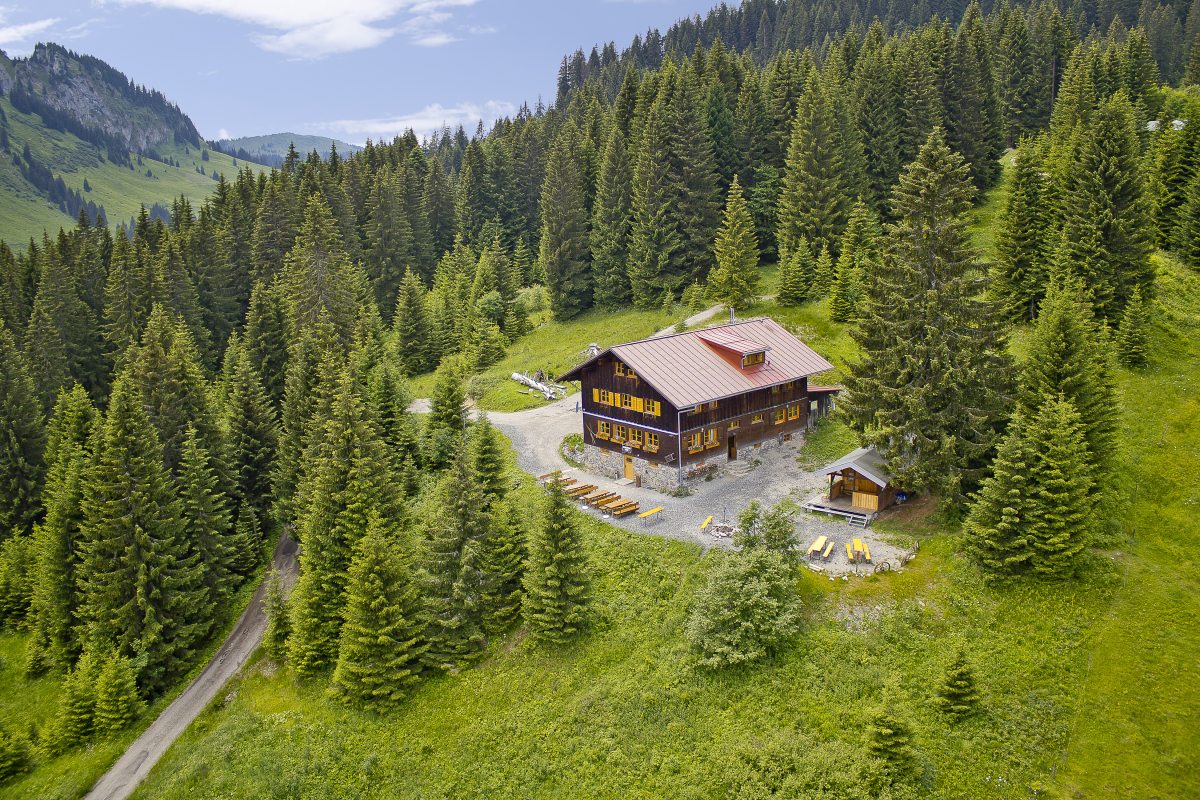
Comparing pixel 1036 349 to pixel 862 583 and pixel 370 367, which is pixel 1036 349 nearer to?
pixel 862 583

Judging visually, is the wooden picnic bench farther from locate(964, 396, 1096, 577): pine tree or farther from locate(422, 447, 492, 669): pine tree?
locate(964, 396, 1096, 577): pine tree

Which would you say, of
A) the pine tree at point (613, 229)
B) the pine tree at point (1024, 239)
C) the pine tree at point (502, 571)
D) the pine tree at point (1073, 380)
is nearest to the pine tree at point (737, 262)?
the pine tree at point (613, 229)

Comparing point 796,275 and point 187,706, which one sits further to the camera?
point 796,275

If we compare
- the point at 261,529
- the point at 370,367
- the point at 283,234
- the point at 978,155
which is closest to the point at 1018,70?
the point at 978,155

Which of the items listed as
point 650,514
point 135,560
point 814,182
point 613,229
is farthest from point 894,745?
point 613,229

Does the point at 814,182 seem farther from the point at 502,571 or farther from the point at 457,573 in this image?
the point at 457,573

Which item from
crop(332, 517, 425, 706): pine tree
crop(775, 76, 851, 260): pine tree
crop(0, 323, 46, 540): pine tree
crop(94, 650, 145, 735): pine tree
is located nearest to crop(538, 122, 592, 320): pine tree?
crop(775, 76, 851, 260): pine tree
